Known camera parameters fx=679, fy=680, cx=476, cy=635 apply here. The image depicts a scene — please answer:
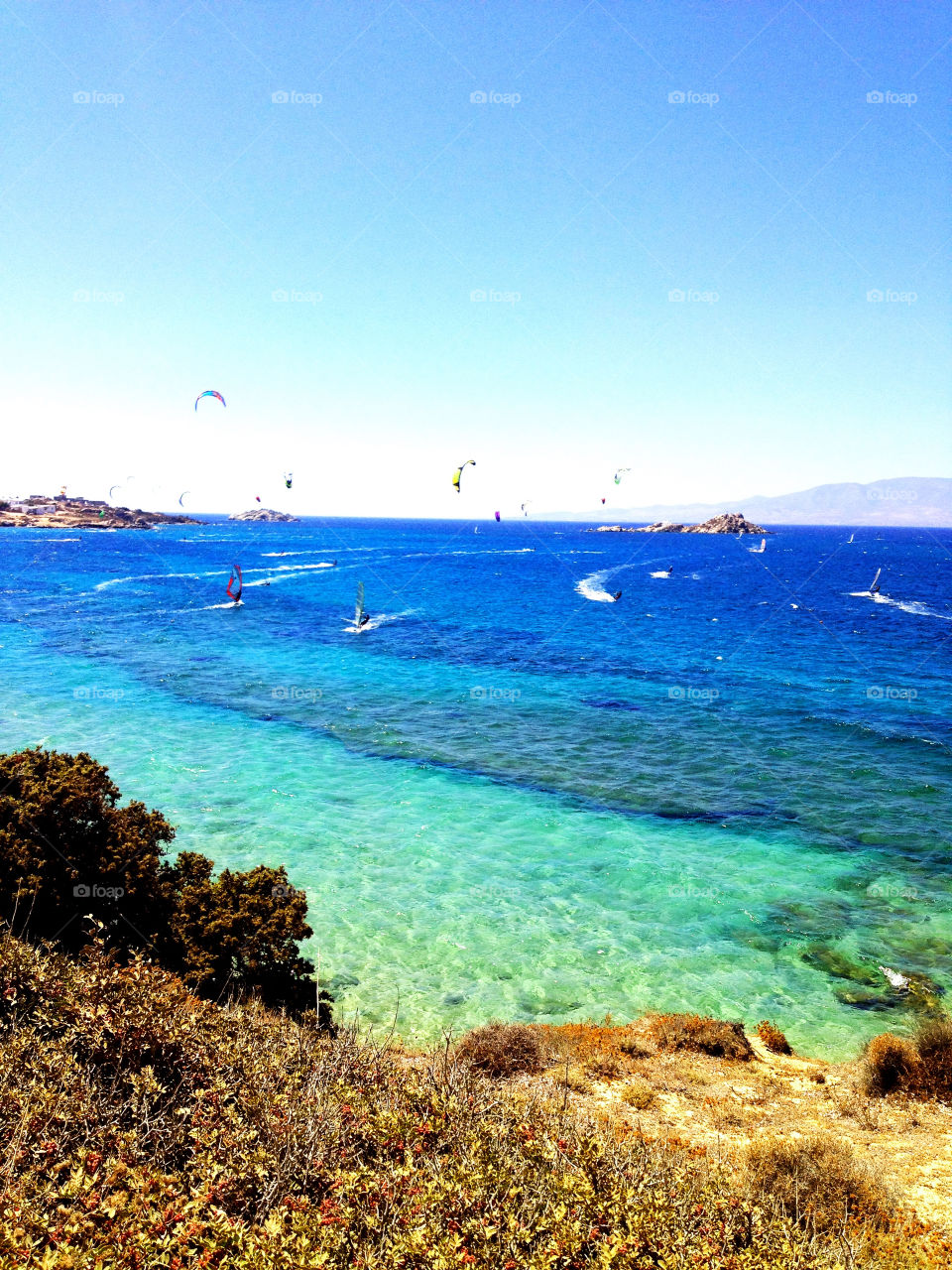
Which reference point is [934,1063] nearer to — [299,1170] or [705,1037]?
[705,1037]

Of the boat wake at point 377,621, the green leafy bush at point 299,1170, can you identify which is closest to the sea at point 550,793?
the boat wake at point 377,621

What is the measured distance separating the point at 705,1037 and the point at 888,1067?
2.74m

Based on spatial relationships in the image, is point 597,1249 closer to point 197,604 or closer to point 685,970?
point 685,970

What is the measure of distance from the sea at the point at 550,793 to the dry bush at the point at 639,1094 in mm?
3087

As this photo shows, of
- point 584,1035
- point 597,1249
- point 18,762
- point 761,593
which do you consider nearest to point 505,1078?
point 584,1035

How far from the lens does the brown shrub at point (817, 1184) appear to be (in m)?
6.89

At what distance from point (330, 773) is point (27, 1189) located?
2101cm

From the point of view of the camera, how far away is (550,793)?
24797mm

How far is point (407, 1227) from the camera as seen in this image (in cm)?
503

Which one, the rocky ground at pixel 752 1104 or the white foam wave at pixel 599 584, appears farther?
the white foam wave at pixel 599 584

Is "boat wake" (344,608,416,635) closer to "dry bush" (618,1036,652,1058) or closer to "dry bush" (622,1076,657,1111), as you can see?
"dry bush" (618,1036,652,1058)

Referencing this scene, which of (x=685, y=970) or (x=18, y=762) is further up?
(x=18, y=762)

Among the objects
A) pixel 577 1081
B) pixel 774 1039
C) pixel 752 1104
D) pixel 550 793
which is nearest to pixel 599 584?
pixel 550 793

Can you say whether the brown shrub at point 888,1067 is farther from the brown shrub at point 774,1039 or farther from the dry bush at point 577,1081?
the dry bush at point 577,1081
